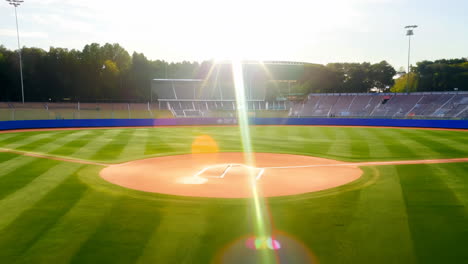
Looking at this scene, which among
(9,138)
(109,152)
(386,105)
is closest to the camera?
(109,152)

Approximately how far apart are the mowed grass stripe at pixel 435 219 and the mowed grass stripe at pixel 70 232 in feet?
21.1

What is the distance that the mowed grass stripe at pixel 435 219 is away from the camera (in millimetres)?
5918

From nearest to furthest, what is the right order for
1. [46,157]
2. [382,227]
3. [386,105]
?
[382,227], [46,157], [386,105]

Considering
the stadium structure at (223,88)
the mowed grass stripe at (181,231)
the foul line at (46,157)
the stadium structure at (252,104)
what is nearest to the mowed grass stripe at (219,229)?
the mowed grass stripe at (181,231)

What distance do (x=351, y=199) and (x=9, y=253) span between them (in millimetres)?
8273

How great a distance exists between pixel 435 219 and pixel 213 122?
38708mm

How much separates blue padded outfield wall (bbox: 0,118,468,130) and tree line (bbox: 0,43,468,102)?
99.3 feet

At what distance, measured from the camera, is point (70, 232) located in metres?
6.88

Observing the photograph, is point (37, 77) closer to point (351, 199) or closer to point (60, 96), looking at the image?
point (60, 96)

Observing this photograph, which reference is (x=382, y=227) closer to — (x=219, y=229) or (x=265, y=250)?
(x=265, y=250)

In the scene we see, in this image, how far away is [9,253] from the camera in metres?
5.95

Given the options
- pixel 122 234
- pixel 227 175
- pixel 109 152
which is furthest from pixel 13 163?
pixel 122 234

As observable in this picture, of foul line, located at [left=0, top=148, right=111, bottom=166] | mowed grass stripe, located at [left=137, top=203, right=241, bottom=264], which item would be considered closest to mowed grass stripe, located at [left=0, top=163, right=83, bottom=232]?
foul line, located at [left=0, top=148, right=111, bottom=166]

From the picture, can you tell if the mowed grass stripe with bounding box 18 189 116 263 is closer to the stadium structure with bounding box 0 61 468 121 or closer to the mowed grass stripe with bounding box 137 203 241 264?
the mowed grass stripe with bounding box 137 203 241 264
